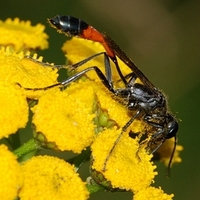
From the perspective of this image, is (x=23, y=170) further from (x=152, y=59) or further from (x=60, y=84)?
(x=152, y=59)

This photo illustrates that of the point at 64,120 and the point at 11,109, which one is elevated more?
the point at 11,109

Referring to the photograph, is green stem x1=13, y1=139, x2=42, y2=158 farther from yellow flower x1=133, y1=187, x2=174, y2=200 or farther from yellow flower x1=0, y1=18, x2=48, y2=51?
yellow flower x1=0, y1=18, x2=48, y2=51

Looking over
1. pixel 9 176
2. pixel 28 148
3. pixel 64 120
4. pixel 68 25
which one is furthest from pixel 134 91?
pixel 9 176

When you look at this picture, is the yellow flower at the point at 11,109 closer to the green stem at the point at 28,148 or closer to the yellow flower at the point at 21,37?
the green stem at the point at 28,148

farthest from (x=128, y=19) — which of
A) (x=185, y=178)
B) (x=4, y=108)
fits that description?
(x=4, y=108)

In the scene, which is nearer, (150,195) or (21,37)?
(150,195)

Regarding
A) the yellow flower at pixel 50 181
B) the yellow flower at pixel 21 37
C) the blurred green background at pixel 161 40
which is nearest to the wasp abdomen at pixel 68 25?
the yellow flower at pixel 21 37

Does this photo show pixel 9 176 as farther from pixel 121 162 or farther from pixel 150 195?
pixel 150 195
